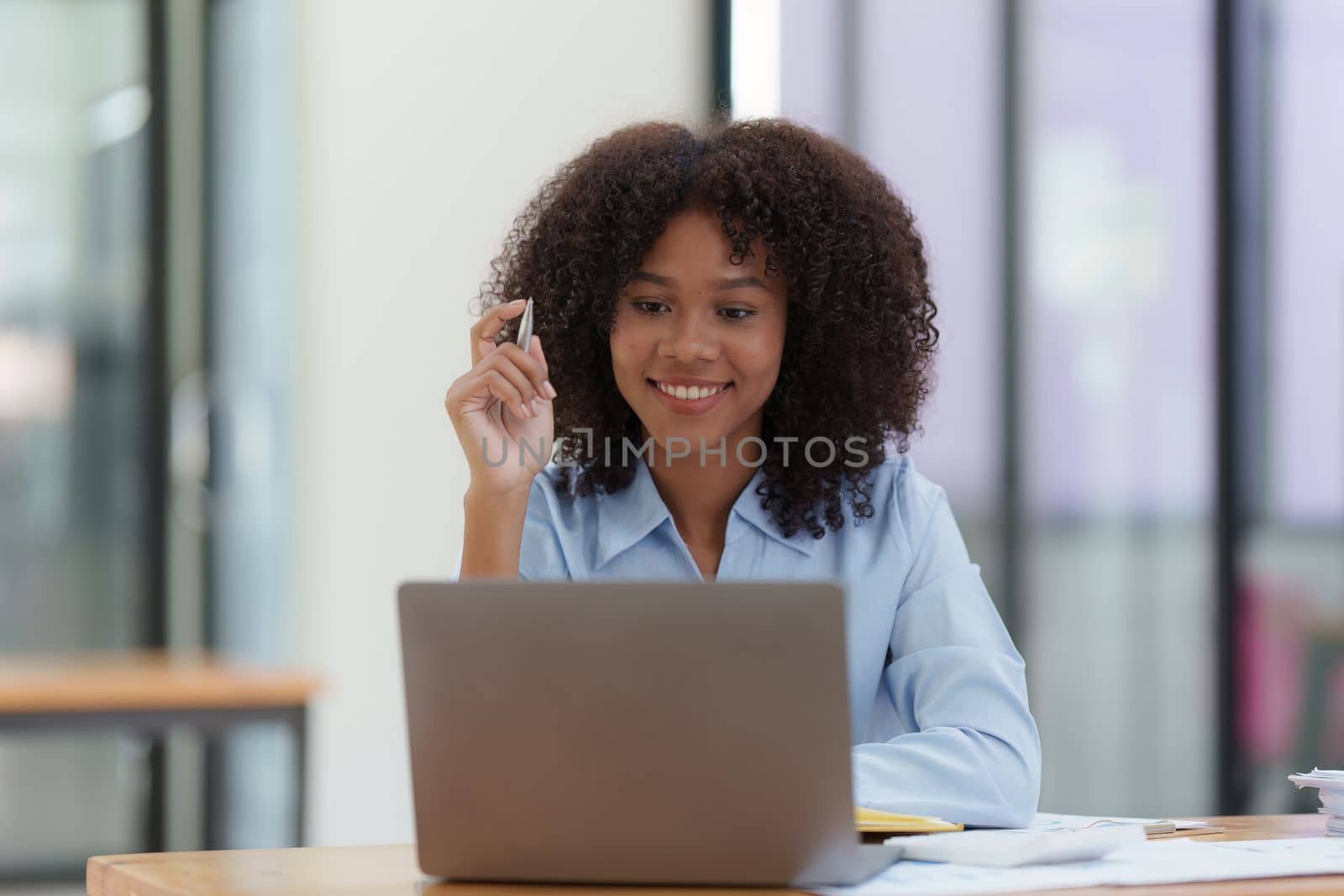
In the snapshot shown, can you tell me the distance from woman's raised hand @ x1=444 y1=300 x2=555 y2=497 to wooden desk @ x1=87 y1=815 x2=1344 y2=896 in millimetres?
465

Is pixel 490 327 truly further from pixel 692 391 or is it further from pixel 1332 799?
pixel 1332 799

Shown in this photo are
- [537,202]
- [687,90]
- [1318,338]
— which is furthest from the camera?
[687,90]

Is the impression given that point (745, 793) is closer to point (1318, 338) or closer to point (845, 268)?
point (845, 268)

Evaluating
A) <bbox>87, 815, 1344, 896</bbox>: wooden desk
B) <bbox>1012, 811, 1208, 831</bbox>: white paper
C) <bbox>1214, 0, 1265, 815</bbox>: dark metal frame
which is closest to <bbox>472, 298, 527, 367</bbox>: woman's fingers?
<bbox>87, 815, 1344, 896</bbox>: wooden desk

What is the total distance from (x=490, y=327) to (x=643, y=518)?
25 cm

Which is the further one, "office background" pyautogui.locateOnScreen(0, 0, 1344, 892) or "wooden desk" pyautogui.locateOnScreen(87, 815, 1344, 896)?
"office background" pyautogui.locateOnScreen(0, 0, 1344, 892)

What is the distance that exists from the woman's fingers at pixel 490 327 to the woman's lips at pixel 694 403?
0.55ft

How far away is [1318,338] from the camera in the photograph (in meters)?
2.33

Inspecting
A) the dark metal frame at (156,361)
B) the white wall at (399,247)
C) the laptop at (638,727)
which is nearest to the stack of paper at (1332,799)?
the laptop at (638,727)

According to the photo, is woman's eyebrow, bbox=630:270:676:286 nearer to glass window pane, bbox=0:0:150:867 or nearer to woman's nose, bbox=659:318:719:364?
woman's nose, bbox=659:318:719:364

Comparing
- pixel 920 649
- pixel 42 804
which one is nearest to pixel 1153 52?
pixel 920 649

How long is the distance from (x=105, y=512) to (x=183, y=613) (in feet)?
1.17

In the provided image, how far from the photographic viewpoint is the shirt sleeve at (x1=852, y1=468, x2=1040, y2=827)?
1.26 metres

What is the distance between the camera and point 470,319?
140 inches
